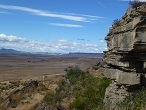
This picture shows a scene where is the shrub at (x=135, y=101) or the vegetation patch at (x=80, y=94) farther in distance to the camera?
the vegetation patch at (x=80, y=94)

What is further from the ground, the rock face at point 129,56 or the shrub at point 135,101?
the rock face at point 129,56

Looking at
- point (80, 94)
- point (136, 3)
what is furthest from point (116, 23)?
point (80, 94)

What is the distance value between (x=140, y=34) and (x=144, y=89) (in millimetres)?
3431

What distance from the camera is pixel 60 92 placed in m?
41.7

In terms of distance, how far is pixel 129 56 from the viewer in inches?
704

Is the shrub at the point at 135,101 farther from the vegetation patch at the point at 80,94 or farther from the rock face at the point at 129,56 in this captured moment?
the vegetation patch at the point at 80,94

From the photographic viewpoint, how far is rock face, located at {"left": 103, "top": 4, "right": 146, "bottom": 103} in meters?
16.1

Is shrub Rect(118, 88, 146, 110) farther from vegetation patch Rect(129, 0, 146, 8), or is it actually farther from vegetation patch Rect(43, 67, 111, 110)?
vegetation patch Rect(129, 0, 146, 8)

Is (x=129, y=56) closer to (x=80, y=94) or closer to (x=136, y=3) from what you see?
(x=136, y=3)

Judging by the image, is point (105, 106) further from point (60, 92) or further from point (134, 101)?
point (60, 92)

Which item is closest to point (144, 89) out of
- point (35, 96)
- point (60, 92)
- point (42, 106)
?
point (42, 106)

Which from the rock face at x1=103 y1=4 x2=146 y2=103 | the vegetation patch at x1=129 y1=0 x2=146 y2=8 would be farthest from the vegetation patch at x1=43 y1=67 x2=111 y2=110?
the vegetation patch at x1=129 y1=0 x2=146 y2=8

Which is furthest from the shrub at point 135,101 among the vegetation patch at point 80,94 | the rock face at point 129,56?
the vegetation patch at point 80,94

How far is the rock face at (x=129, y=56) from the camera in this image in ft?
52.7
